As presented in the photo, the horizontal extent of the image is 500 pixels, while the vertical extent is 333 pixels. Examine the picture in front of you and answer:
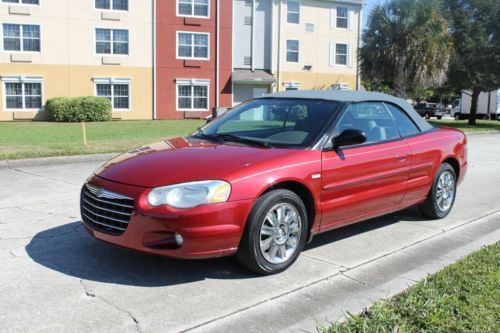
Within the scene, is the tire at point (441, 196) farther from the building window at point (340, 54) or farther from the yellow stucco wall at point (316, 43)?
the building window at point (340, 54)

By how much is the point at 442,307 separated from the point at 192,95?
3057cm

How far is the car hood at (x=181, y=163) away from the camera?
4.20 meters

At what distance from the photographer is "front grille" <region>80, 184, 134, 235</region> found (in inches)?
165

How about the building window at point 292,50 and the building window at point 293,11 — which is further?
the building window at point 292,50

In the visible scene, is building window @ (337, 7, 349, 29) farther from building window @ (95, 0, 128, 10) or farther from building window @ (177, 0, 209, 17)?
building window @ (95, 0, 128, 10)

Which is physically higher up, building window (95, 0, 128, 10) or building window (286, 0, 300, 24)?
building window (286, 0, 300, 24)

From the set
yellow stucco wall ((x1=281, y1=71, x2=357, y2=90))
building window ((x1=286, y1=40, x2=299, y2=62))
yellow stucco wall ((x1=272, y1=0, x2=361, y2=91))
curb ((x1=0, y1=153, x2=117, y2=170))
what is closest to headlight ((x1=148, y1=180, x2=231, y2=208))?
curb ((x1=0, y1=153, x2=117, y2=170))

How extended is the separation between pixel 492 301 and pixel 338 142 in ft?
6.41

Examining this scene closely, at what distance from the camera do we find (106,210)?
433 cm

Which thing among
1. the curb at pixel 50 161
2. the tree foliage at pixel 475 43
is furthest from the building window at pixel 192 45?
the curb at pixel 50 161

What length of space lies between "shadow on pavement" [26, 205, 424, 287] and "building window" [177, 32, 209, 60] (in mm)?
28090

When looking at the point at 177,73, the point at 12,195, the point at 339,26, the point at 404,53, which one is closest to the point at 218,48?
the point at 177,73

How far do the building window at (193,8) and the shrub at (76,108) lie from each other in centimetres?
763

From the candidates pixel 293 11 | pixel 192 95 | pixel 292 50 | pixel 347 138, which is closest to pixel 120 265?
pixel 347 138
